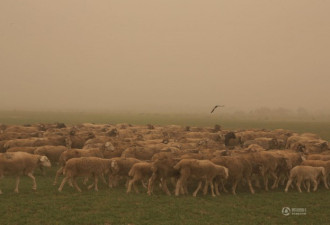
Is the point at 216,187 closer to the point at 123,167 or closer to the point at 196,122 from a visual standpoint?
the point at 123,167

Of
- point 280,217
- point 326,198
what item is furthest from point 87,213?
point 326,198

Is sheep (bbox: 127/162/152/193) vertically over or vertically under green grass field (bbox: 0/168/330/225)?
over

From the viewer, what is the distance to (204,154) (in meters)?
16.9

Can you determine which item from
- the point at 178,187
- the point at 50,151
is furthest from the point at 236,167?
the point at 50,151

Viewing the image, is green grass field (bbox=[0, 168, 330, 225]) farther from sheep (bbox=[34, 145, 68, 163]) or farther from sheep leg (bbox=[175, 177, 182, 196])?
sheep (bbox=[34, 145, 68, 163])

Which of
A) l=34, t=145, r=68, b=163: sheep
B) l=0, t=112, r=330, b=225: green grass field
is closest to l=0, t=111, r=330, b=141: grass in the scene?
l=0, t=112, r=330, b=225: green grass field

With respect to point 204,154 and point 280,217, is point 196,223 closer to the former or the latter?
point 280,217

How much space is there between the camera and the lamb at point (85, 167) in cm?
1409

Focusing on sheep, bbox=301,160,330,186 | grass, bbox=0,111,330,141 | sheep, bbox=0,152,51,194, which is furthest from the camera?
grass, bbox=0,111,330,141

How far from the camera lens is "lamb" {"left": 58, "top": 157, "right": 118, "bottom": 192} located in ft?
46.2

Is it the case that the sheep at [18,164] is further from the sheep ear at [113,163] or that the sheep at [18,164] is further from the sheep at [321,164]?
the sheep at [321,164]

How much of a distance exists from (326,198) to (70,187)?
11.5m

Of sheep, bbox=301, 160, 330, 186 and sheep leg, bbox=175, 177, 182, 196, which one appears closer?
sheep leg, bbox=175, 177, 182, 196

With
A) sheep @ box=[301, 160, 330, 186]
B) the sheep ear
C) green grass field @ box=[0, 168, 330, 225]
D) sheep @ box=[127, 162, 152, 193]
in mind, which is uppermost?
sheep @ box=[301, 160, 330, 186]
